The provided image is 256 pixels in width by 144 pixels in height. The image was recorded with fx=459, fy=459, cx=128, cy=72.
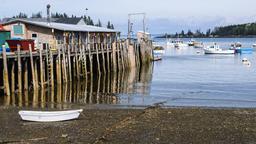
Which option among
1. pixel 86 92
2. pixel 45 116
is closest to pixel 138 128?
pixel 45 116

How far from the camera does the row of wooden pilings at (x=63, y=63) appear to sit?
3212cm

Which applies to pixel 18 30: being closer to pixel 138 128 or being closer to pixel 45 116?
pixel 45 116

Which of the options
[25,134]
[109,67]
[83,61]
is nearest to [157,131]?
[25,134]

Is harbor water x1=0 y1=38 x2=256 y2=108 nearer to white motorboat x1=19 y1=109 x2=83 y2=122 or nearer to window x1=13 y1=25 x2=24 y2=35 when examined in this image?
white motorboat x1=19 y1=109 x2=83 y2=122

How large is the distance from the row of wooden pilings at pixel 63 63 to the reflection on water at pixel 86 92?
3.01 ft

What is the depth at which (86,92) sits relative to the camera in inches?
1438

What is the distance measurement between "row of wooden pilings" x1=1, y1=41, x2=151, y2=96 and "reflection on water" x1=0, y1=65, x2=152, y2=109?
917mm

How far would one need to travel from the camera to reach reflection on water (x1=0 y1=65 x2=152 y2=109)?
95.2 ft

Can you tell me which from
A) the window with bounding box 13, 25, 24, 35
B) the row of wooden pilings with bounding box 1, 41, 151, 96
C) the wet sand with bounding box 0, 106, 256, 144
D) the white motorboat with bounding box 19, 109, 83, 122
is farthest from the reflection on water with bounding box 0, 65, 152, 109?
the window with bounding box 13, 25, 24, 35

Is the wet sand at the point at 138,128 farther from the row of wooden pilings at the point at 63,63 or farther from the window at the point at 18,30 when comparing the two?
the window at the point at 18,30

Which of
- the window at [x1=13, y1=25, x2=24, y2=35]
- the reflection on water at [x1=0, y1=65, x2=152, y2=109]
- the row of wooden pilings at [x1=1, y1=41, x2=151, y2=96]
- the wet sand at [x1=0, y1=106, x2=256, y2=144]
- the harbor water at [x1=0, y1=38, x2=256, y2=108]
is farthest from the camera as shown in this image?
the window at [x1=13, y1=25, x2=24, y2=35]

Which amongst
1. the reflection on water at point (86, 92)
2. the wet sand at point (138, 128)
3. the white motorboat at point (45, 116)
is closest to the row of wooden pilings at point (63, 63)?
the reflection on water at point (86, 92)

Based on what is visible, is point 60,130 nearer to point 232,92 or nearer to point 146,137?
point 146,137

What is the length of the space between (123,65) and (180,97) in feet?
79.0
